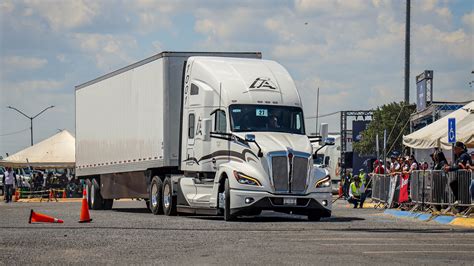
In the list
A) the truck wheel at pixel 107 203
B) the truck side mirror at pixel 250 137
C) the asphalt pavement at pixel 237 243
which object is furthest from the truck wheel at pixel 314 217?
the truck wheel at pixel 107 203

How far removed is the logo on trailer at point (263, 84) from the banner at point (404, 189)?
23.4ft

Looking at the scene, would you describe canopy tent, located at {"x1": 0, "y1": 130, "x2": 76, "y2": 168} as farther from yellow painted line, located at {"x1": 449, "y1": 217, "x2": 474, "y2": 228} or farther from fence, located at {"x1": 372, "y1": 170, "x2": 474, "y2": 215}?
yellow painted line, located at {"x1": 449, "y1": 217, "x2": 474, "y2": 228}

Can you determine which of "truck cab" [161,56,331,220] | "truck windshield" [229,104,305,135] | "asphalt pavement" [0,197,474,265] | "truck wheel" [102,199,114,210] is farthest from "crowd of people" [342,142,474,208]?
"truck wheel" [102,199,114,210]

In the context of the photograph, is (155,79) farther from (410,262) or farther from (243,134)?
(410,262)

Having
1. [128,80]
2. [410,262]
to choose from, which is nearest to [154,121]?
[128,80]

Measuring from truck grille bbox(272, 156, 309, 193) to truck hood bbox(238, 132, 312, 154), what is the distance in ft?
0.91

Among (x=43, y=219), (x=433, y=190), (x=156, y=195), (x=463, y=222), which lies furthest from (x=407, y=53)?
(x=43, y=219)

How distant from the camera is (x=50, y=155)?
3095 inches

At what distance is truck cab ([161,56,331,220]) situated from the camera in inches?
935

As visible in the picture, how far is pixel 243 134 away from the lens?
963 inches

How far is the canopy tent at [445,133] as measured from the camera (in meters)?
27.3

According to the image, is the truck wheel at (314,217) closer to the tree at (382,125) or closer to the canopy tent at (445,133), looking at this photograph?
the canopy tent at (445,133)

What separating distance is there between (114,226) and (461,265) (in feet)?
34.3

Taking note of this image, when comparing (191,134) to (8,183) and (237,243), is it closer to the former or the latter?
(237,243)
